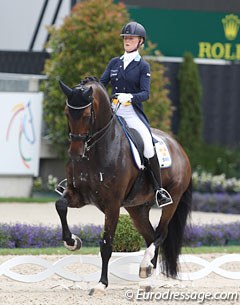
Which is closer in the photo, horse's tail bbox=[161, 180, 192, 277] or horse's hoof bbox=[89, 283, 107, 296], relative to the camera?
horse's hoof bbox=[89, 283, 107, 296]

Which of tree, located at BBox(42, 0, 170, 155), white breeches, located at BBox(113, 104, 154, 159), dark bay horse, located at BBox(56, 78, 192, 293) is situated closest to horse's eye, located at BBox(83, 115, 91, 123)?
dark bay horse, located at BBox(56, 78, 192, 293)

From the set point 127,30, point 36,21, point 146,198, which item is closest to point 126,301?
point 146,198

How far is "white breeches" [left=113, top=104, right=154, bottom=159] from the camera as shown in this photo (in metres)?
8.81

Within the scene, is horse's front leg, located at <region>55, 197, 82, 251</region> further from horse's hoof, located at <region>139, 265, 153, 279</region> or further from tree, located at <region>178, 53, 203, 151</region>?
tree, located at <region>178, 53, 203, 151</region>

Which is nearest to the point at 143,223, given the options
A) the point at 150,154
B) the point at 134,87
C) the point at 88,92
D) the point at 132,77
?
the point at 150,154

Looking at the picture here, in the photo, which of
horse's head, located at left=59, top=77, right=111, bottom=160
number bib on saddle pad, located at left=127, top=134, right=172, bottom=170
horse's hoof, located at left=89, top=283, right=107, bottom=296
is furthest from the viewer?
number bib on saddle pad, located at left=127, top=134, right=172, bottom=170

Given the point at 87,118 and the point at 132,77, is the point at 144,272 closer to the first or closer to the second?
the point at 87,118

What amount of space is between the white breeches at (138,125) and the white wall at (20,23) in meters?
11.4

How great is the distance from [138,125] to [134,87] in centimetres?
36

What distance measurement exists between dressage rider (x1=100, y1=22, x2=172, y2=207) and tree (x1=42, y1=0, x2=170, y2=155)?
8466 millimetres

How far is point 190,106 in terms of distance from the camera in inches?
747

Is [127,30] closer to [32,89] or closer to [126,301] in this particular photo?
[126,301]

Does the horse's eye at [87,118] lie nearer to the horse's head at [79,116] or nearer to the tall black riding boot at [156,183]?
the horse's head at [79,116]

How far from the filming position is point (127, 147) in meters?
8.59
